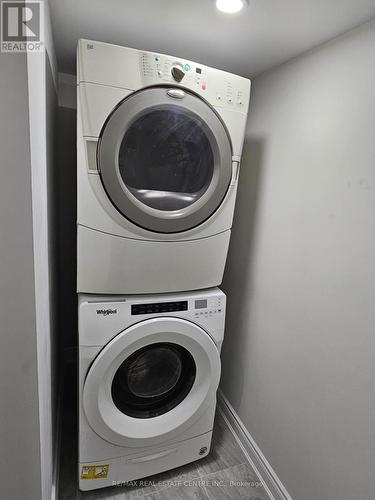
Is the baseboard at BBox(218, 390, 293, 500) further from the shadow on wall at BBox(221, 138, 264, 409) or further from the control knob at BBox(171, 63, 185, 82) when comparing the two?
the control knob at BBox(171, 63, 185, 82)

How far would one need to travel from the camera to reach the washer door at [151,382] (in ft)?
4.12

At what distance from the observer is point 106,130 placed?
1.08 metres

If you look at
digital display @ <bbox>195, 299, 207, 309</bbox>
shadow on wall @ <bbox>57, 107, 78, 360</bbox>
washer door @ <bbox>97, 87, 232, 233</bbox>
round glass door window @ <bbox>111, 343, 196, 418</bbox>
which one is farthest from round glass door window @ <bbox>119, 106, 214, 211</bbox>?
shadow on wall @ <bbox>57, 107, 78, 360</bbox>

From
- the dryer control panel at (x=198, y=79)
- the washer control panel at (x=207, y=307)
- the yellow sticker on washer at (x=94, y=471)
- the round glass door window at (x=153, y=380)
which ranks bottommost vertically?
the yellow sticker on washer at (x=94, y=471)

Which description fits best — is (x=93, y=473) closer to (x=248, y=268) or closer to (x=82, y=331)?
(x=82, y=331)

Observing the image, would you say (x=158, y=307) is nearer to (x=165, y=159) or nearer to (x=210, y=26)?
(x=165, y=159)

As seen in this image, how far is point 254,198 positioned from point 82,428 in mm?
1287

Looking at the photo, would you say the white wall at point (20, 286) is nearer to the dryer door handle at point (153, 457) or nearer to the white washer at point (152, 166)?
the white washer at point (152, 166)

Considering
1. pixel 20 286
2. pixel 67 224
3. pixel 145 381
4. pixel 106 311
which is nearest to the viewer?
pixel 20 286

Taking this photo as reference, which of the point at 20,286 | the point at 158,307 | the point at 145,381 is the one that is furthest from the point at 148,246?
the point at 145,381

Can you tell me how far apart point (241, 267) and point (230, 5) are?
1.14 metres

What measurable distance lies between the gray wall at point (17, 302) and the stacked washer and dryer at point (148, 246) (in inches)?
15.0

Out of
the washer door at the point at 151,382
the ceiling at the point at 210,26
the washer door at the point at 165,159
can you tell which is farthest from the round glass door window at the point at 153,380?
the ceiling at the point at 210,26

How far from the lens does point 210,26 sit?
1.12 m
